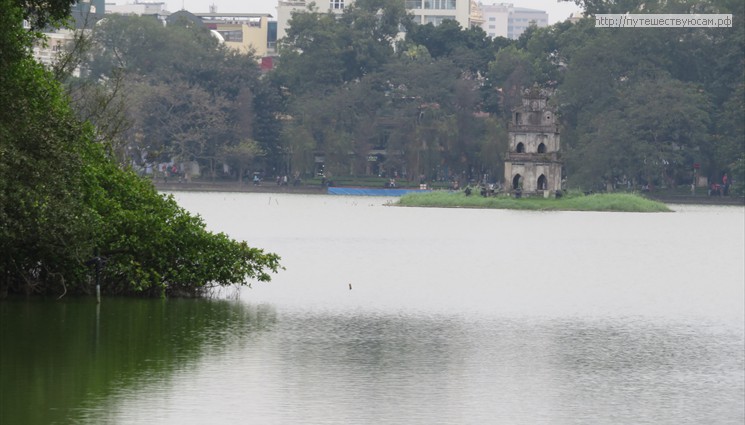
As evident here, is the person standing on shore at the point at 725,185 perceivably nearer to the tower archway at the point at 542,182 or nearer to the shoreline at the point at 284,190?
the shoreline at the point at 284,190

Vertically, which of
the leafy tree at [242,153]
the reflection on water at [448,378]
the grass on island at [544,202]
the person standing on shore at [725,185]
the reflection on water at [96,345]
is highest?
the leafy tree at [242,153]

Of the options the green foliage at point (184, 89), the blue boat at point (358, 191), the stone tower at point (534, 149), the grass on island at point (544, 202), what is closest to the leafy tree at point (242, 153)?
the green foliage at point (184, 89)

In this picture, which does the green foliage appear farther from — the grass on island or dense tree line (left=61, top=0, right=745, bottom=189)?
the grass on island

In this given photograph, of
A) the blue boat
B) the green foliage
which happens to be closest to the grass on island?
the blue boat

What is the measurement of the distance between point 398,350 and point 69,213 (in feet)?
22.7

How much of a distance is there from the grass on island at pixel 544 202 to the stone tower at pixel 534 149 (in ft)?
4.98

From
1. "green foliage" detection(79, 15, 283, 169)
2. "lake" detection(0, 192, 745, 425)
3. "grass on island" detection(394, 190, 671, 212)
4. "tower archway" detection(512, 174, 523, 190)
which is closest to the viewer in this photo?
"lake" detection(0, 192, 745, 425)

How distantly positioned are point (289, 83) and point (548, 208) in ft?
128

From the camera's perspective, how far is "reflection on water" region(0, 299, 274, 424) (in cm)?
2312

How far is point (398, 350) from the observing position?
97.0 ft

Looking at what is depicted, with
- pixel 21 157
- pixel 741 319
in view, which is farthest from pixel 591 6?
pixel 21 157

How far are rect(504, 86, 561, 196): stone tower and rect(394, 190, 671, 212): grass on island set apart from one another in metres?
1.52

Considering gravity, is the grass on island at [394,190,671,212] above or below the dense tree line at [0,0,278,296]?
below

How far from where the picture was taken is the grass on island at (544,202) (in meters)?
111
